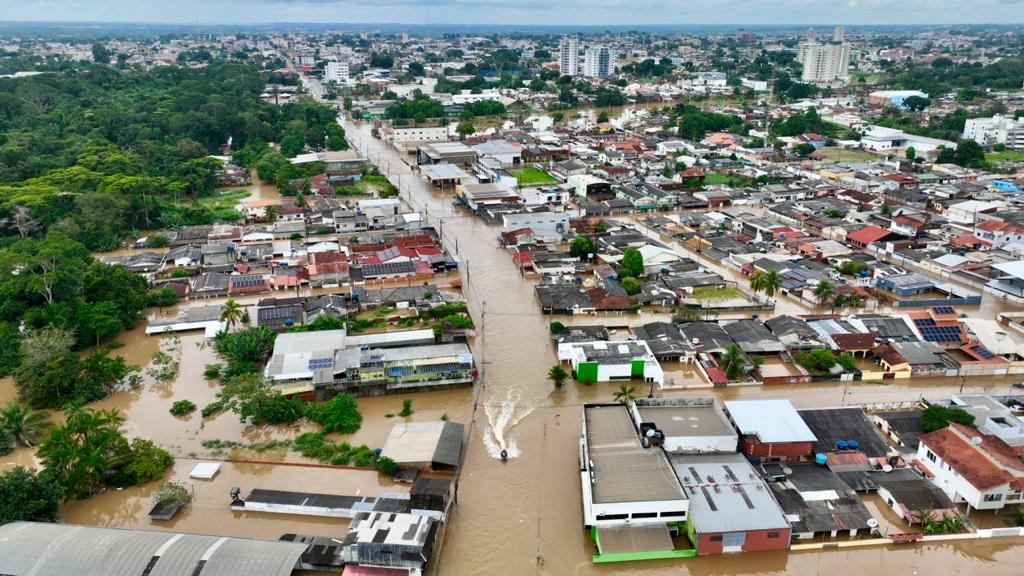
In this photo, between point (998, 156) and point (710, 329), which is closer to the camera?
point (710, 329)

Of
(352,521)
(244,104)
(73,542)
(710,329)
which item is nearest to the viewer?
(73,542)

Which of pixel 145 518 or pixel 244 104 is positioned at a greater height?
pixel 244 104

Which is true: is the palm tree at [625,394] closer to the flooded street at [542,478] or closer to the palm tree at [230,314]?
the flooded street at [542,478]

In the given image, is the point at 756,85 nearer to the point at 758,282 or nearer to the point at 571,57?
the point at 571,57

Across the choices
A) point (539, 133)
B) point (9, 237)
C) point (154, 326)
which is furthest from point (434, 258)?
point (539, 133)

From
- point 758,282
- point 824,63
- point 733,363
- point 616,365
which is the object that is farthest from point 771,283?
point 824,63

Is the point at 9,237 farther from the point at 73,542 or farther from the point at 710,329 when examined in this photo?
the point at 710,329

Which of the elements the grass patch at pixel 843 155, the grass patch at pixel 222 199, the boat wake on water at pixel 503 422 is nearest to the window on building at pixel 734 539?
the boat wake on water at pixel 503 422

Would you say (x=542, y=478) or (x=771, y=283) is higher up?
(x=771, y=283)
